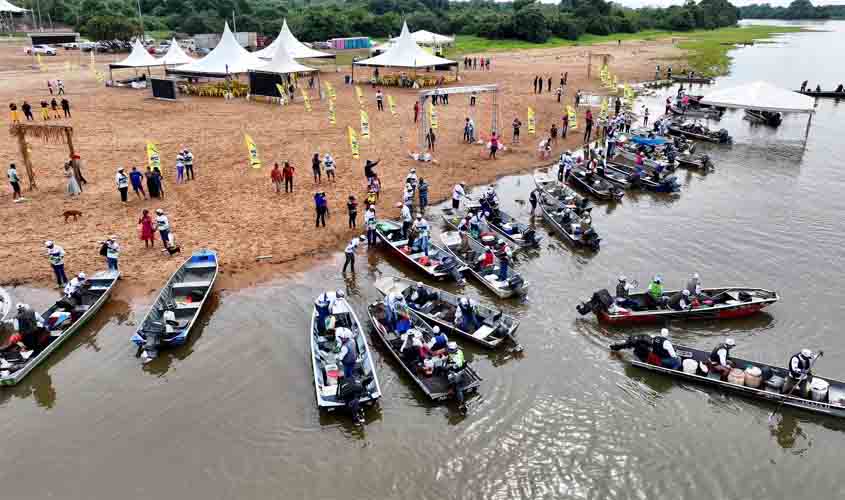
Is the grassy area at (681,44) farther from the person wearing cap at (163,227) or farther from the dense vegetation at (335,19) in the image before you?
the person wearing cap at (163,227)

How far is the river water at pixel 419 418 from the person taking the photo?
37.5 feet

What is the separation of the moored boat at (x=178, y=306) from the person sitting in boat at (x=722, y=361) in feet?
45.3

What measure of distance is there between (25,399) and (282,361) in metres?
6.10

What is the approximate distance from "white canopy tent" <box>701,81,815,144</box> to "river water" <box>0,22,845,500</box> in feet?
69.5

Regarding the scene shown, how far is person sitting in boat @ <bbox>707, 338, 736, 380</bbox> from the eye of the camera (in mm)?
13836

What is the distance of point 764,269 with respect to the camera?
786 inches

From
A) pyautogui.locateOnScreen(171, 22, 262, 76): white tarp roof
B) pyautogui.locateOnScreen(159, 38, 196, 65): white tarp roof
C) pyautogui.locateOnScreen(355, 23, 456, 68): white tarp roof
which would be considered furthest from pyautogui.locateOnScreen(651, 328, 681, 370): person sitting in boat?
pyautogui.locateOnScreen(159, 38, 196, 65): white tarp roof

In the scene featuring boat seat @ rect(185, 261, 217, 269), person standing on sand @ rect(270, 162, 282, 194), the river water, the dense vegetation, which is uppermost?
the dense vegetation

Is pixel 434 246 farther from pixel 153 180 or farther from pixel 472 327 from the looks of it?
pixel 153 180

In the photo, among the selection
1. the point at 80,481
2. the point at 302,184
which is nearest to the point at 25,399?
the point at 80,481

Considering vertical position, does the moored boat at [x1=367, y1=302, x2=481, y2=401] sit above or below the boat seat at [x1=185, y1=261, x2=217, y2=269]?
below

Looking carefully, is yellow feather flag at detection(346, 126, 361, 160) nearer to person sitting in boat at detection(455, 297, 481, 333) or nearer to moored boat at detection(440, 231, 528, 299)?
moored boat at detection(440, 231, 528, 299)

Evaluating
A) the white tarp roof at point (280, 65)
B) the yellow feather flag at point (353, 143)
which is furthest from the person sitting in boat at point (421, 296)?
the white tarp roof at point (280, 65)

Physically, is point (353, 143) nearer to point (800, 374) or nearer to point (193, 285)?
point (193, 285)
